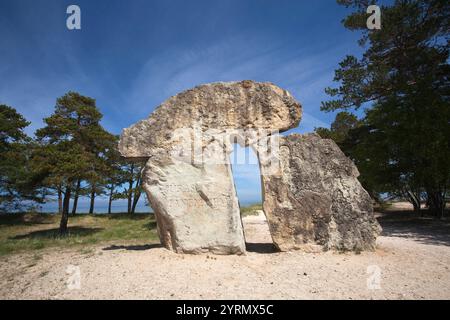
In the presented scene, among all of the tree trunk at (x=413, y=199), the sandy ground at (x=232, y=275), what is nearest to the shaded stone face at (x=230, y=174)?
the sandy ground at (x=232, y=275)

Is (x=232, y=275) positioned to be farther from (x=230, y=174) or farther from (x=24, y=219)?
(x=24, y=219)

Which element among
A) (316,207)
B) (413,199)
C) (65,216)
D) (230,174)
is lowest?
(65,216)

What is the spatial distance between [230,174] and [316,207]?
269 cm

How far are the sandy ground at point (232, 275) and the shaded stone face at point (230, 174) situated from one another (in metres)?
0.61

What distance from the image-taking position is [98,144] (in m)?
16.9

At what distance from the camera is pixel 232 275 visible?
5.69 metres

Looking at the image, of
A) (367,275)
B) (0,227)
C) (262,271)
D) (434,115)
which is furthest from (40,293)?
(0,227)

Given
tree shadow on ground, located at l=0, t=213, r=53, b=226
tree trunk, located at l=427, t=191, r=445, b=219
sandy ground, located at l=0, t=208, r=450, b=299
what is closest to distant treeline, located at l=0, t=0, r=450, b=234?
tree trunk, located at l=427, t=191, r=445, b=219

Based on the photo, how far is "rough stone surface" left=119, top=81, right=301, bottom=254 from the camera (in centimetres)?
A: 720

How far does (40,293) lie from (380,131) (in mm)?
17007

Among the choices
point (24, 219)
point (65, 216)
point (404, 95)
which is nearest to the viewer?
point (404, 95)

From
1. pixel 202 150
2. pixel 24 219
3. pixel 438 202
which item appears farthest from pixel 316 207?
pixel 24 219

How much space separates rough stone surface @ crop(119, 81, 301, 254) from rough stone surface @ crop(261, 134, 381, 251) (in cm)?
112
